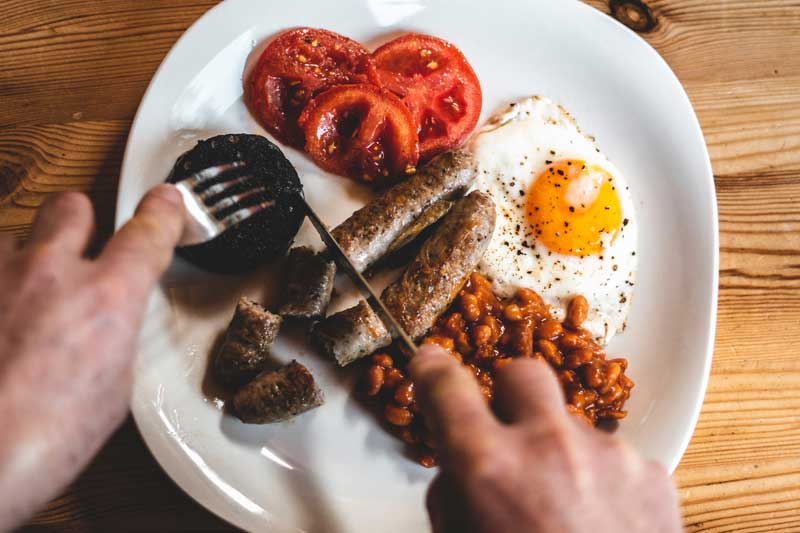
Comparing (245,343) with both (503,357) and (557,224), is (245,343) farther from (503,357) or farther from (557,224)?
(557,224)

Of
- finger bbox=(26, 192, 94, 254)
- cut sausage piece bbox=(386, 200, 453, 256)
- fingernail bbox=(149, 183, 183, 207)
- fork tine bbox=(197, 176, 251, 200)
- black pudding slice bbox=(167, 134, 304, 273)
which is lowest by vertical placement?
cut sausage piece bbox=(386, 200, 453, 256)

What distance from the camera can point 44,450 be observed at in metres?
1.12

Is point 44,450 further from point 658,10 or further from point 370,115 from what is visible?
point 658,10

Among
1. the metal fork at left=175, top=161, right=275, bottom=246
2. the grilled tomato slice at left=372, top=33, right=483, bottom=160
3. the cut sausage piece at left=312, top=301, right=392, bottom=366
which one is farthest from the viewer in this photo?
the grilled tomato slice at left=372, top=33, right=483, bottom=160

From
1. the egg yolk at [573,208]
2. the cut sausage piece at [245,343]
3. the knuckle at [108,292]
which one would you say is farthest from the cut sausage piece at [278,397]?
the egg yolk at [573,208]

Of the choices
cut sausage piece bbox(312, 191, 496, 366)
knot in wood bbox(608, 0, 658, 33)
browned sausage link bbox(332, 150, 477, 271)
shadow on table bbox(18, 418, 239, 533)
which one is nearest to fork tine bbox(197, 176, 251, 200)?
browned sausage link bbox(332, 150, 477, 271)

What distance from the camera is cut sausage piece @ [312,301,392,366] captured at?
2467mm

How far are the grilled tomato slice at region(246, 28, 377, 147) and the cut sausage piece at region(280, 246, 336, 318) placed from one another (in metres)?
0.61

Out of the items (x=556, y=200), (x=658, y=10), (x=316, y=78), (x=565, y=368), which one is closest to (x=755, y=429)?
(x=565, y=368)

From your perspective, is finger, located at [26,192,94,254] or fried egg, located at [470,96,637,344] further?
fried egg, located at [470,96,637,344]

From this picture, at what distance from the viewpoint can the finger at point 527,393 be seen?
4.33ft

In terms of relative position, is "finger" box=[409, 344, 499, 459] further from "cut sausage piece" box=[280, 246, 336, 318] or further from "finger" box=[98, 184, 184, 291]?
"cut sausage piece" box=[280, 246, 336, 318]

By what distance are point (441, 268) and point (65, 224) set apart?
1586 mm

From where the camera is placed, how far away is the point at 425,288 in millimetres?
2576
